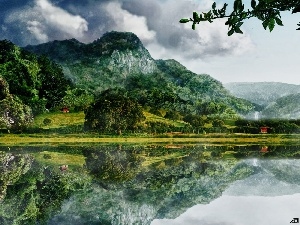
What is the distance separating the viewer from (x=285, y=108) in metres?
23.1

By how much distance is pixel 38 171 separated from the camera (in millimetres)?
9383

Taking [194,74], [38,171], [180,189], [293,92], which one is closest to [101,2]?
[194,74]

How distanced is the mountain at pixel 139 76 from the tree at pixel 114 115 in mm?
1594

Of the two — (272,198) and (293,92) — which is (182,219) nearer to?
(272,198)

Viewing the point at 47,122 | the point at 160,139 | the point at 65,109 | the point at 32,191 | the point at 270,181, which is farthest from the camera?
the point at 65,109

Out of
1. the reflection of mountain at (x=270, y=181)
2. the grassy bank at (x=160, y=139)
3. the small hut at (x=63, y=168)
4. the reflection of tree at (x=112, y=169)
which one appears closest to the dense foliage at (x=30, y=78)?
the grassy bank at (x=160, y=139)

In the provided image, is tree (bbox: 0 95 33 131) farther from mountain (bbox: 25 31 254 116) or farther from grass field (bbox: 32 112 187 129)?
mountain (bbox: 25 31 254 116)

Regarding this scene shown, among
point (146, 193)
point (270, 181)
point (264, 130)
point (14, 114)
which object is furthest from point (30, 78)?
point (146, 193)

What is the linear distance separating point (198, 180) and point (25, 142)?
1133 cm

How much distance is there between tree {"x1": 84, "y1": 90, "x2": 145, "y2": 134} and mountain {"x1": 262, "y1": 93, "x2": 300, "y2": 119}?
6.86 meters

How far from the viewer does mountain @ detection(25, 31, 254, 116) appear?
22266 mm

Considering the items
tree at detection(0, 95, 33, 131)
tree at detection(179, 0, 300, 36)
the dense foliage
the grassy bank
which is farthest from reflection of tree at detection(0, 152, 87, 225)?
the dense foliage

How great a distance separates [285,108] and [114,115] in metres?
8.77

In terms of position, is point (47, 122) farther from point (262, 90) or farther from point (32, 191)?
point (32, 191)
